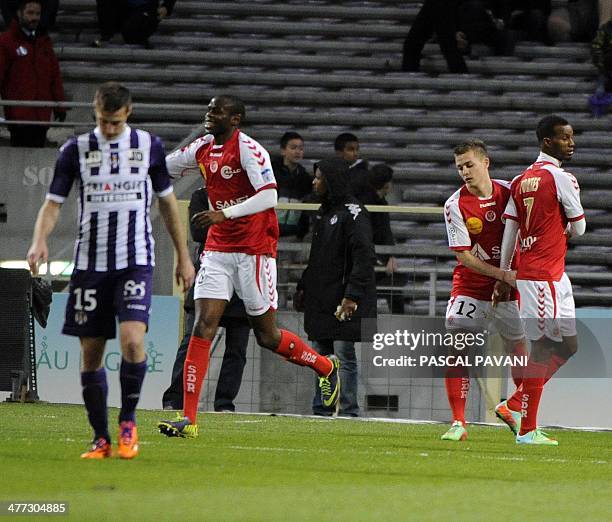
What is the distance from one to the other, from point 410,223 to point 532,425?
6003 millimetres

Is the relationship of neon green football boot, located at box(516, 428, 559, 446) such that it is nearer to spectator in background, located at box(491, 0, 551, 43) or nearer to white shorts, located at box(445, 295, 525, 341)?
white shorts, located at box(445, 295, 525, 341)

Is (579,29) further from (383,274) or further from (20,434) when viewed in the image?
(20,434)

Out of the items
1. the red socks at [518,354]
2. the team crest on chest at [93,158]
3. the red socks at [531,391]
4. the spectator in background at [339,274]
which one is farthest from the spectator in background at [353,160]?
the team crest on chest at [93,158]

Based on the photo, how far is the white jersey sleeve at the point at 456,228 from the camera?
10578mm

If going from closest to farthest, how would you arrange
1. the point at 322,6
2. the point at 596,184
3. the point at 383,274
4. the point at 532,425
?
1. the point at 532,425
2. the point at 383,274
3. the point at 596,184
4. the point at 322,6

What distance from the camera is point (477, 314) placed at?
10703mm

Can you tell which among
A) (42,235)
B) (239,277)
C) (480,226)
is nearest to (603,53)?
(480,226)

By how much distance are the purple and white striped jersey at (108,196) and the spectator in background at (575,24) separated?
1410cm

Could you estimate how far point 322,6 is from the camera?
71.7 ft

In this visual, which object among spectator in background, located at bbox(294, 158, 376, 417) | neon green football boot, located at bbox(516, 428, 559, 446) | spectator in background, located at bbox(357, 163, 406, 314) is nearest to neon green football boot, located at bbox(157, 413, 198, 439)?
neon green football boot, located at bbox(516, 428, 559, 446)

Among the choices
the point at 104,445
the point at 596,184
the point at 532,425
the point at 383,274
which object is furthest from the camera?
the point at 596,184

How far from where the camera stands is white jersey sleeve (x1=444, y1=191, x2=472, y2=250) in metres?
10.6

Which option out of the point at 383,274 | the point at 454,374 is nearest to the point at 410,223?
the point at 383,274

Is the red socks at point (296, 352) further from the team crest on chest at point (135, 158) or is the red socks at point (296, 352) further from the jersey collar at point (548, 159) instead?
the team crest on chest at point (135, 158)
